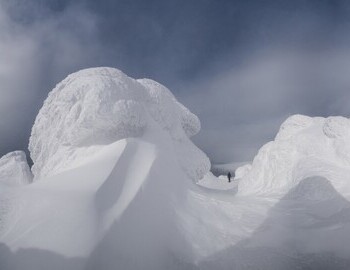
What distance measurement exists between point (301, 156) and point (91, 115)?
1119 cm

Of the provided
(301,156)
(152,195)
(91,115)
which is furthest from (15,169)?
(301,156)

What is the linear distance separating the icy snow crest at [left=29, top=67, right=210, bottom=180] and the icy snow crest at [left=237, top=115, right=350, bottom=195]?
3890 mm

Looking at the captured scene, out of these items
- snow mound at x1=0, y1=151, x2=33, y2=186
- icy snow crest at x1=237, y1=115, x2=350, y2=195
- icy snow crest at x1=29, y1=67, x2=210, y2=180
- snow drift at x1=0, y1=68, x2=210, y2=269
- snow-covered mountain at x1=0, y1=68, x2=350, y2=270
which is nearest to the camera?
snow drift at x1=0, y1=68, x2=210, y2=269

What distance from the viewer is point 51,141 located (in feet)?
57.6

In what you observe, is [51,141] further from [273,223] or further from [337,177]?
[337,177]

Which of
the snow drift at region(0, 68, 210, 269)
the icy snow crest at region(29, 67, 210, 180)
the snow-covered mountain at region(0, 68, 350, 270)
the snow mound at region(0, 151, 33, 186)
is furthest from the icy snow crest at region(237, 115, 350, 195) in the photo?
the snow mound at region(0, 151, 33, 186)

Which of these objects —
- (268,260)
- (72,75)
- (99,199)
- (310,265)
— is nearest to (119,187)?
(99,199)

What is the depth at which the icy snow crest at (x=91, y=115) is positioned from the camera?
16.1 metres

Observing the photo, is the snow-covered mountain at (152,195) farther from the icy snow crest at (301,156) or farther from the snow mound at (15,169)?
the snow mound at (15,169)

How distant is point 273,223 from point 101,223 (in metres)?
7.17

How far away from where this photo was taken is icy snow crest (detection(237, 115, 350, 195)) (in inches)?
676

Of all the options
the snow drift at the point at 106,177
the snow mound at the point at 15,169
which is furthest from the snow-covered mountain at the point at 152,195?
the snow mound at the point at 15,169

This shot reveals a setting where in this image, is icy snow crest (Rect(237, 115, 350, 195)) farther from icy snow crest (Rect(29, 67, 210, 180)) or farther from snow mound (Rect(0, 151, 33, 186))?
snow mound (Rect(0, 151, 33, 186))

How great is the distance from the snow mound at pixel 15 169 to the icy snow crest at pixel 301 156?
48.6 feet
